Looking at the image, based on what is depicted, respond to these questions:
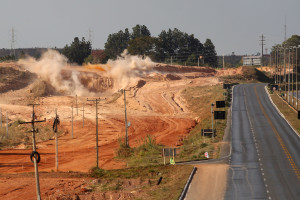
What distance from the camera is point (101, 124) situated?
347ft

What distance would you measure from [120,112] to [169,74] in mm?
45575

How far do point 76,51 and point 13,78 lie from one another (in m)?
59.7

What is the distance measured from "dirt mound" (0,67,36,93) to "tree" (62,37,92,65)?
169ft

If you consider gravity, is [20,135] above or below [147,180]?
below

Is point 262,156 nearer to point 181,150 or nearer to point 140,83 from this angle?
point 181,150

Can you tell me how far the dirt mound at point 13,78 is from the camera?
13350 cm

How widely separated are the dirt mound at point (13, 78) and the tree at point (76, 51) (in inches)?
2026

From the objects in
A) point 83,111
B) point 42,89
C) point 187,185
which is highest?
point 42,89

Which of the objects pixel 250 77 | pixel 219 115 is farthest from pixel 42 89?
pixel 250 77

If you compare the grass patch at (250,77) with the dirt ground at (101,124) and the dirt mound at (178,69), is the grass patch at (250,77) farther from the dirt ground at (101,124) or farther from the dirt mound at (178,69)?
the dirt ground at (101,124)

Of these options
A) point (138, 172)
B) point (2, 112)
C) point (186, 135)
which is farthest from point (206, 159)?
point (2, 112)

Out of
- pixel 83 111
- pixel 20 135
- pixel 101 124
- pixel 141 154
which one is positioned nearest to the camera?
pixel 141 154

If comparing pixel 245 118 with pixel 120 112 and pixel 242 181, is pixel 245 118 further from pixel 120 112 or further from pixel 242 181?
pixel 242 181

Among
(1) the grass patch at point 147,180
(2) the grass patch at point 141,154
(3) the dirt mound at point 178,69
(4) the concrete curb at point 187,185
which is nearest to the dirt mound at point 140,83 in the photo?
(3) the dirt mound at point 178,69
